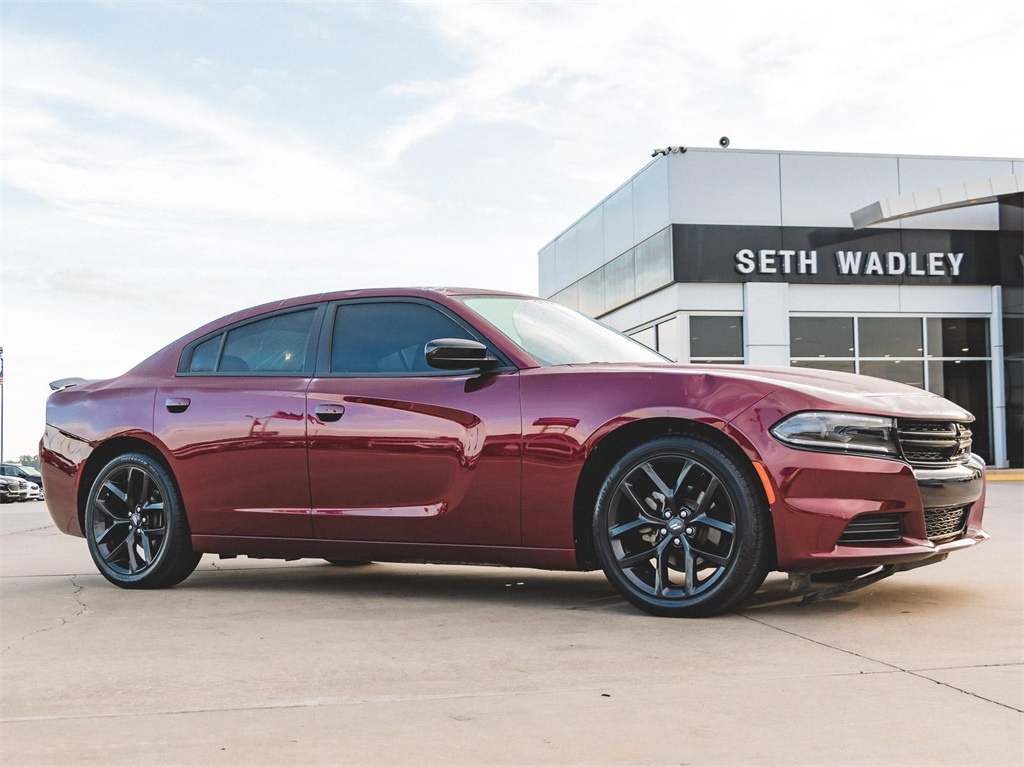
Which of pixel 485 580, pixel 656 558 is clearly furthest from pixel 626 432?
pixel 485 580

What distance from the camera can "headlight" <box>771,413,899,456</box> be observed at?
4680mm

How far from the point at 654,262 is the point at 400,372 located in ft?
66.1

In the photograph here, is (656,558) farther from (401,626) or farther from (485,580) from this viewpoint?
(485,580)

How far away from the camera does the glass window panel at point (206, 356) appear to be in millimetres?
6422

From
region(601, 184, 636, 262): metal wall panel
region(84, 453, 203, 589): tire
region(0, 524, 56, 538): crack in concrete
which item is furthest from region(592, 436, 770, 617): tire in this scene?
region(601, 184, 636, 262): metal wall panel

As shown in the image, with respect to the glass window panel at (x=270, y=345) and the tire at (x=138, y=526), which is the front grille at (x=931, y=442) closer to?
the glass window panel at (x=270, y=345)

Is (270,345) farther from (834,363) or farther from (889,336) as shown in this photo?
(889,336)

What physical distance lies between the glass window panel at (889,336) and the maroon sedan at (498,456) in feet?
66.6

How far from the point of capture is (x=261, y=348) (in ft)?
20.6

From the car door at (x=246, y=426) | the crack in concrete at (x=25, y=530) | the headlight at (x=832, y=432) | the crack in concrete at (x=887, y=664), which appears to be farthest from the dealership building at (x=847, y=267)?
the crack in concrete at (x=887, y=664)

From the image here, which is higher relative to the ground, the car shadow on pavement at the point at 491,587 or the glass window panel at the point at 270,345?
the glass window panel at the point at 270,345

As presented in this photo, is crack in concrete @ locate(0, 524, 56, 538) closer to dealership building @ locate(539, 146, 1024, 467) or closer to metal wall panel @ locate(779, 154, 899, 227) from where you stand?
dealership building @ locate(539, 146, 1024, 467)

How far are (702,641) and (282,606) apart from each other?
214 cm

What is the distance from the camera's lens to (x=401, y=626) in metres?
4.79
